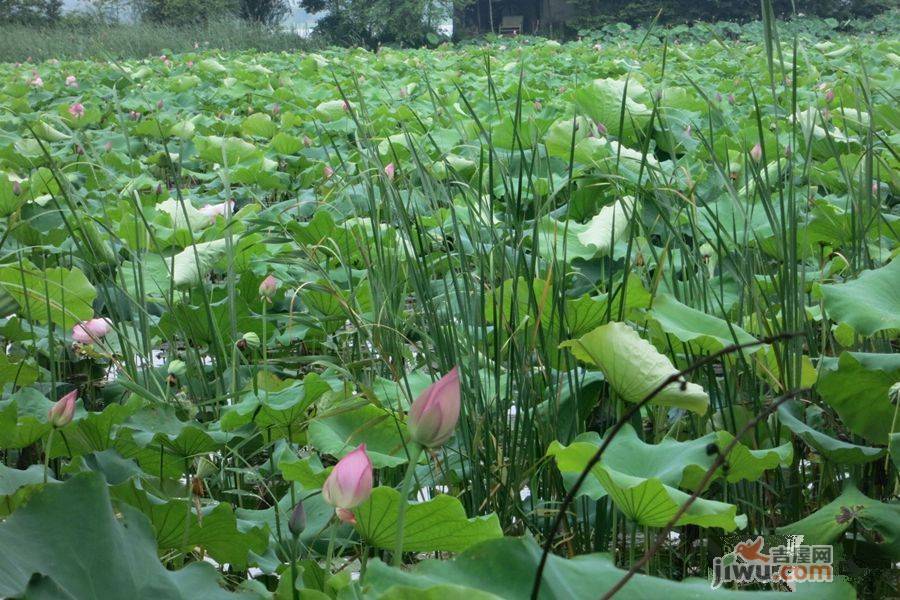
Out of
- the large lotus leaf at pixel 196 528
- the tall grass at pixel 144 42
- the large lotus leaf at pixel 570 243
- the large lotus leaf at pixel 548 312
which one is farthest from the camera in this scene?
the tall grass at pixel 144 42

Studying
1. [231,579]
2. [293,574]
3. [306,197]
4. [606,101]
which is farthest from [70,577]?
[606,101]

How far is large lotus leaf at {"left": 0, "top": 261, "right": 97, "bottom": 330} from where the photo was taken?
129 centimetres

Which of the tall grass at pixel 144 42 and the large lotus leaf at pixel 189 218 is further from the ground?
the tall grass at pixel 144 42

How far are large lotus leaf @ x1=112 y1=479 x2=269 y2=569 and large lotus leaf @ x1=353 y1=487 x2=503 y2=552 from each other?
106 mm

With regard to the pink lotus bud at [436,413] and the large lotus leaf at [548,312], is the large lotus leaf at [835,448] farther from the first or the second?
the pink lotus bud at [436,413]

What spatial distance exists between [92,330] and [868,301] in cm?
95

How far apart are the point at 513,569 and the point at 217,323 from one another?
967 millimetres

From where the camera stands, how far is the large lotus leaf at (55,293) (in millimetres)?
1287

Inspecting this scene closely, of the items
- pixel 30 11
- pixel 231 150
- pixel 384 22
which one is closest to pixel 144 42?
pixel 384 22

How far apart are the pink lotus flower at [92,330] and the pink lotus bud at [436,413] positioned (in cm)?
82

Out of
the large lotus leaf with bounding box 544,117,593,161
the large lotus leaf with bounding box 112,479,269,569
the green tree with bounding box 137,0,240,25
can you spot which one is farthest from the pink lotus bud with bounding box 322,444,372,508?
the green tree with bounding box 137,0,240,25

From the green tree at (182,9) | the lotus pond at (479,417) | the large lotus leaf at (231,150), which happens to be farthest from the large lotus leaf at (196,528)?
the green tree at (182,9)

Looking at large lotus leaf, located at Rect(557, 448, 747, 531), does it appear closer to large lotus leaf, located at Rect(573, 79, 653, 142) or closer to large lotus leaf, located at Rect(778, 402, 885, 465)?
large lotus leaf, located at Rect(778, 402, 885, 465)

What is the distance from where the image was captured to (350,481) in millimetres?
598
